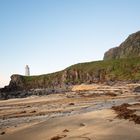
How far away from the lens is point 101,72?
11281 cm

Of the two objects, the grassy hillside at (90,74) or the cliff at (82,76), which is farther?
the grassy hillside at (90,74)

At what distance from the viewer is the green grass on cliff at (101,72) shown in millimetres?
104231

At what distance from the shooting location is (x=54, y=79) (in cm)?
13112

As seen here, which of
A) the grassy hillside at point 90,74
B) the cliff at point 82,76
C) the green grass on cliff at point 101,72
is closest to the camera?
the cliff at point 82,76

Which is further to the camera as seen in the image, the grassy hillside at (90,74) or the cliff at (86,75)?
the grassy hillside at (90,74)

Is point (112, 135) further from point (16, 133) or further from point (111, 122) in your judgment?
point (16, 133)

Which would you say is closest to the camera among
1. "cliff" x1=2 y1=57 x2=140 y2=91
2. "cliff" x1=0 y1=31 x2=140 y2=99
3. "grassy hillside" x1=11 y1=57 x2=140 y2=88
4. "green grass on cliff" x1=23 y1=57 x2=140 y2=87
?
"cliff" x1=0 y1=31 x2=140 y2=99

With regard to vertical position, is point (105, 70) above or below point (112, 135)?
above

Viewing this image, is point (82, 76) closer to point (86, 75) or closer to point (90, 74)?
point (86, 75)

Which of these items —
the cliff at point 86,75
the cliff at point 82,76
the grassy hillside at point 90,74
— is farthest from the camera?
the grassy hillside at point 90,74

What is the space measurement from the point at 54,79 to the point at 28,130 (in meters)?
110

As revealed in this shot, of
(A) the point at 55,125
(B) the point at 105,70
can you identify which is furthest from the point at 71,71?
(A) the point at 55,125

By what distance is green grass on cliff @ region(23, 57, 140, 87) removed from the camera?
104 meters

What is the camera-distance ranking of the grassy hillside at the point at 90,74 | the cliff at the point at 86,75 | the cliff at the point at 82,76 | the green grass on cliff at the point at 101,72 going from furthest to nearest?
the grassy hillside at the point at 90,74
the cliff at the point at 86,75
the green grass on cliff at the point at 101,72
the cliff at the point at 82,76
